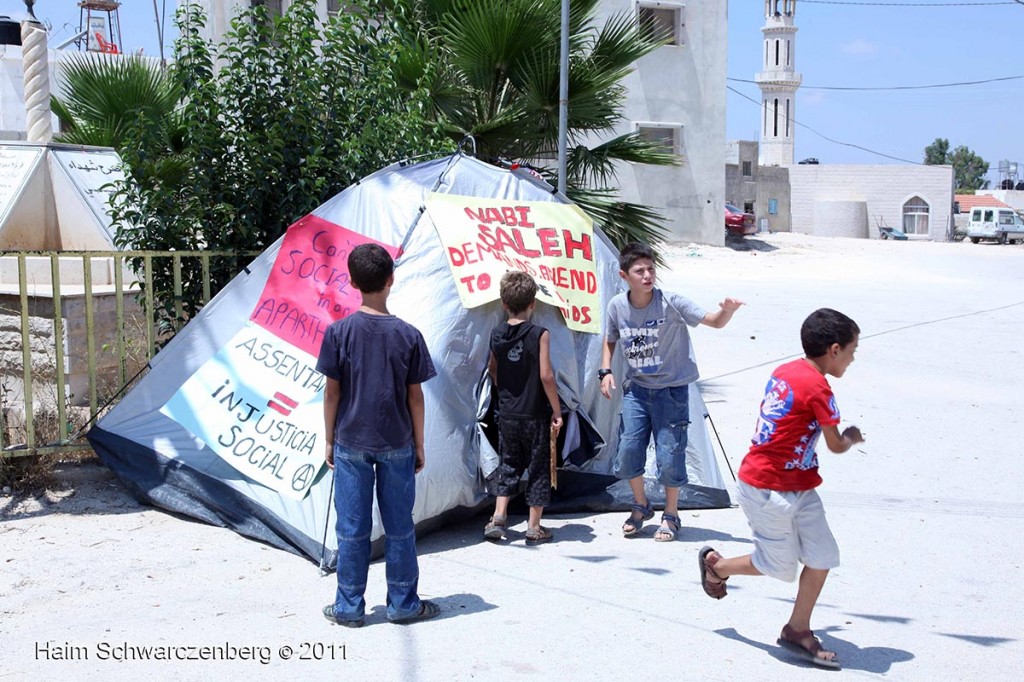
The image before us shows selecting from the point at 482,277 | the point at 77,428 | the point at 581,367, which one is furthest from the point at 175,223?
the point at 581,367

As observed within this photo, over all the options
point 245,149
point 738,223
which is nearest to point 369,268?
point 245,149

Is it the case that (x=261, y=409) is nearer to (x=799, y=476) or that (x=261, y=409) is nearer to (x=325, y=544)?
(x=325, y=544)

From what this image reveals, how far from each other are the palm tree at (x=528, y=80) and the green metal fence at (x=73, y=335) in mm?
3046

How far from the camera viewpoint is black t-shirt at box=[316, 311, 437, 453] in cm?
421

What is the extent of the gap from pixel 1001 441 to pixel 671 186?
23.6 metres

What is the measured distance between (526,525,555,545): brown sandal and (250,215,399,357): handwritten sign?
61.5 inches

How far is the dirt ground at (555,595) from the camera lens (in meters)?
4.03

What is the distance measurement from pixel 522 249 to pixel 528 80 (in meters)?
3.38

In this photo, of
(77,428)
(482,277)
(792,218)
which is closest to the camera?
(482,277)

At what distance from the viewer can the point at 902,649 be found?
165 inches

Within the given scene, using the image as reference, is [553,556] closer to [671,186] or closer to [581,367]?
[581,367]

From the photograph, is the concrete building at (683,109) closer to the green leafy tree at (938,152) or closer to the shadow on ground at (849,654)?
the shadow on ground at (849,654)

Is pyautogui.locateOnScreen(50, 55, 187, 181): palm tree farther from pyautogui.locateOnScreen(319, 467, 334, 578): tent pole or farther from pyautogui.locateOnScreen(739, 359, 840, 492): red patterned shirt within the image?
pyautogui.locateOnScreen(739, 359, 840, 492): red patterned shirt

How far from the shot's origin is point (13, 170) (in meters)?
9.95
